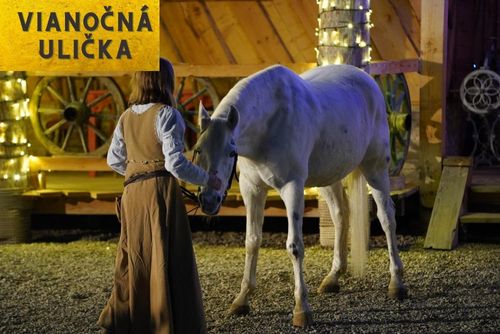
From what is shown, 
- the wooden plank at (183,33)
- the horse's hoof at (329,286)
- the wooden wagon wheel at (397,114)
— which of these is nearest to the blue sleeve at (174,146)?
the horse's hoof at (329,286)

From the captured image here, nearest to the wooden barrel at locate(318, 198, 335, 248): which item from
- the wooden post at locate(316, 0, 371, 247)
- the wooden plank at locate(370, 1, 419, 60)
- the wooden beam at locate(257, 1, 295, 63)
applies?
the wooden post at locate(316, 0, 371, 247)

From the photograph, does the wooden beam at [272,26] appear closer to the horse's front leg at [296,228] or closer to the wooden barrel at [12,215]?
the wooden barrel at [12,215]

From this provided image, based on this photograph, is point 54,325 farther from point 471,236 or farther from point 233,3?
point 233,3

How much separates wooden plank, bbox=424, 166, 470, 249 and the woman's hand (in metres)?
3.70

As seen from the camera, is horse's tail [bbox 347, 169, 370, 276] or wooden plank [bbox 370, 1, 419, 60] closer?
horse's tail [bbox 347, 169, 370, 276]

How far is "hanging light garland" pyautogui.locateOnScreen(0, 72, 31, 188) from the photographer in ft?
28.1

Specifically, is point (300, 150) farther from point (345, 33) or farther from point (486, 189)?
point (486, 189)

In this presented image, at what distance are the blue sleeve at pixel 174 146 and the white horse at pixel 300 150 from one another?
0.27m

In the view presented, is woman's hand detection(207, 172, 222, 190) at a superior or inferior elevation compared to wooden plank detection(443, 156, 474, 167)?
superior

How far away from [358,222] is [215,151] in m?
2.08

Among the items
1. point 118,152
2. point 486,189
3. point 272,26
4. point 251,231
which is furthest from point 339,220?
point 272,26

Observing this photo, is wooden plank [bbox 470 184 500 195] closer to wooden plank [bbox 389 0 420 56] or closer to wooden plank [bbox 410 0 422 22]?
wooden plank [bbox 389 0 420 56]

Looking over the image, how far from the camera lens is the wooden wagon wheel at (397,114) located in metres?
8.91

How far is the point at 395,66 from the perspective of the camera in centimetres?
865
